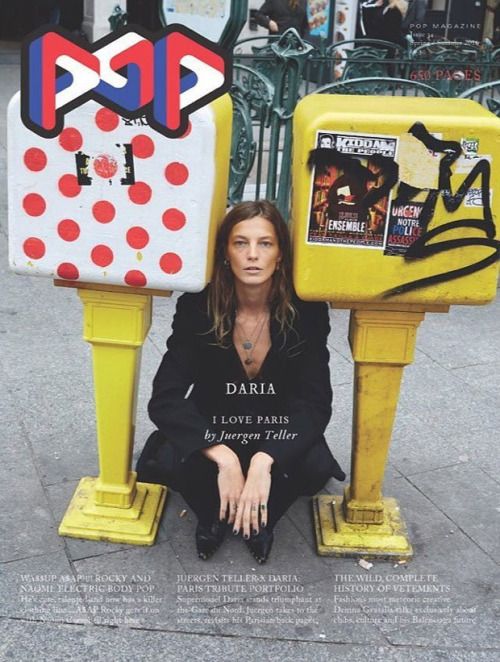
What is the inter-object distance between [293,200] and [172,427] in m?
0.84

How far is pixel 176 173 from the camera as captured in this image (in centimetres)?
254

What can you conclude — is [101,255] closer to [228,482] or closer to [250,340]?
[250,340]

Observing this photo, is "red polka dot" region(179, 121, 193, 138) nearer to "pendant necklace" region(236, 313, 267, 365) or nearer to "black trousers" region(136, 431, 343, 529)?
"pendant necklace" region(236, 313, 267, 365)

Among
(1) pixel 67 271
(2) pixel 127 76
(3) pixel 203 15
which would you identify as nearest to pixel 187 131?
(2) pixel 127 76

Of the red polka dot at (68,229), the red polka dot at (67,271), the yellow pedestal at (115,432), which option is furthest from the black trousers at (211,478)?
the red polka dot at (68,229)

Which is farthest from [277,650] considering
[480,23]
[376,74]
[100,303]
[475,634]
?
[480,23]

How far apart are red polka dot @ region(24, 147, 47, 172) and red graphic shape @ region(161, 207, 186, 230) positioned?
0.38m

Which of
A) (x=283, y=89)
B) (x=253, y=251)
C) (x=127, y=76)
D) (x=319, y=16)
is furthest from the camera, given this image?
(x=319, y=16)

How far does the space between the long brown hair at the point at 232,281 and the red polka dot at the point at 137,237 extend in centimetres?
29

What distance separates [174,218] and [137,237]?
13 centimetres

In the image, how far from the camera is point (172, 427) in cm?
287

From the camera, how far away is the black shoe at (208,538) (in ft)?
9.95

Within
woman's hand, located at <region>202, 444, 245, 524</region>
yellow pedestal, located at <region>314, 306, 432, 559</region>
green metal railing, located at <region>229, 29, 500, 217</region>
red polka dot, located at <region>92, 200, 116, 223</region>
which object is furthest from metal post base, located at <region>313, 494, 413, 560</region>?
green metal railing, located at <region>229, 29, 500, 217</region>

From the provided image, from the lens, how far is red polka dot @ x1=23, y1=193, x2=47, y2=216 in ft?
8.50
